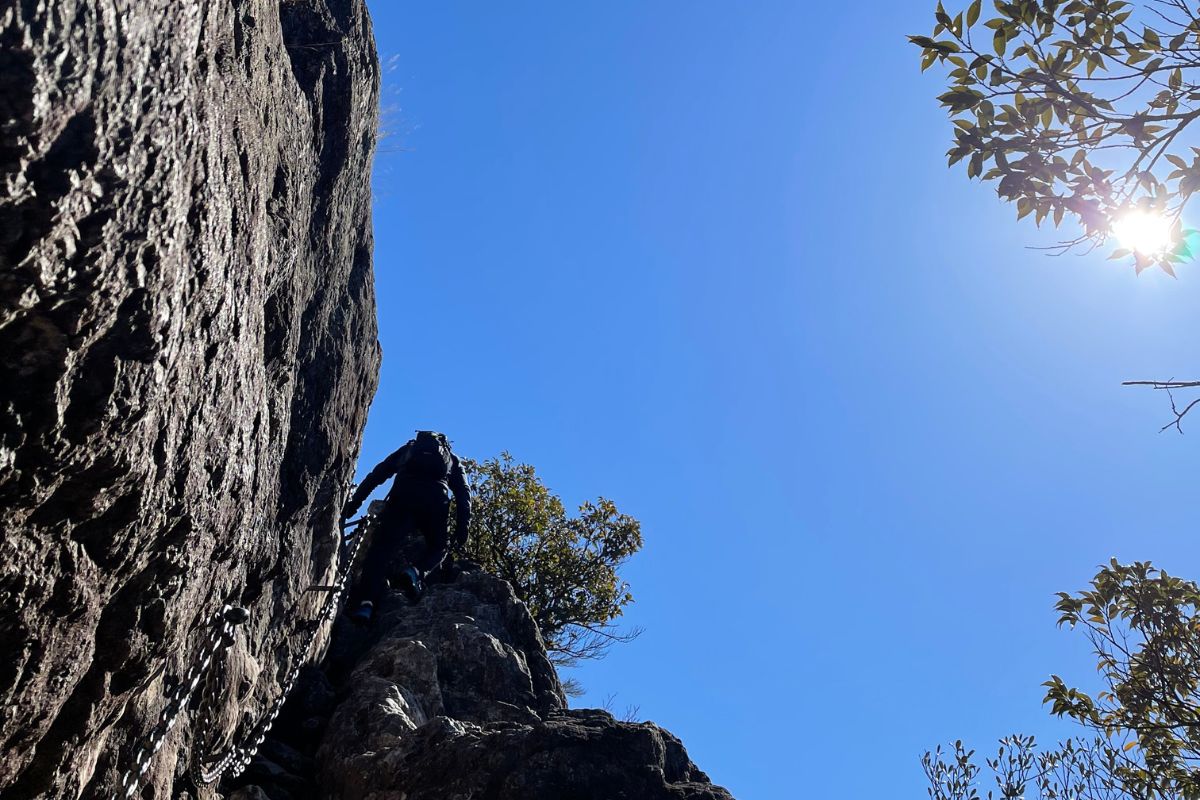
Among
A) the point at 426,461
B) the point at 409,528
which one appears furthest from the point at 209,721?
the point at 426,461

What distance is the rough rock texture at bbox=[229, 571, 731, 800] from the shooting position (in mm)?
6852

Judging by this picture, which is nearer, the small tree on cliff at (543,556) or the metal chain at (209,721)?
the metal chain at (209,721)

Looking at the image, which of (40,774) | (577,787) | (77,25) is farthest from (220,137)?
(577,787)

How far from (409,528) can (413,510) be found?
0.22 metres

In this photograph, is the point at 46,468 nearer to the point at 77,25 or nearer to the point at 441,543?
the point at 77,25

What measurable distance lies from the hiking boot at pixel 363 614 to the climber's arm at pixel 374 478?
38.9 inches

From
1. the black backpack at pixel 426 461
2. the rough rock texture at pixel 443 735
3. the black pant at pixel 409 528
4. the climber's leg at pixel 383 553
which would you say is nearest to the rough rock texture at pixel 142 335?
the rough rock texture at pixel 443 735

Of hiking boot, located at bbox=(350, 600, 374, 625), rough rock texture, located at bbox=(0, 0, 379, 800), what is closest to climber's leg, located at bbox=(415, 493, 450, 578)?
hiking boot, located at bbox=(350, 600, 374, 625)

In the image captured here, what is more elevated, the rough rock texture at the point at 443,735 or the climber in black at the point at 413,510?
the climber in black at the point at 413,510

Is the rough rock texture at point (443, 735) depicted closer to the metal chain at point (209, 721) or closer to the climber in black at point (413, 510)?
the metal chain at point (209, 721)

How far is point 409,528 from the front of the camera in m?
10.9

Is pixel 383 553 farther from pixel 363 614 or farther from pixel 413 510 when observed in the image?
pixel 363 614

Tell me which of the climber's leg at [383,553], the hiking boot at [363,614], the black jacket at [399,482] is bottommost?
the hiking boot at [363,614]

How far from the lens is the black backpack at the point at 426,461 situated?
11.2 m
